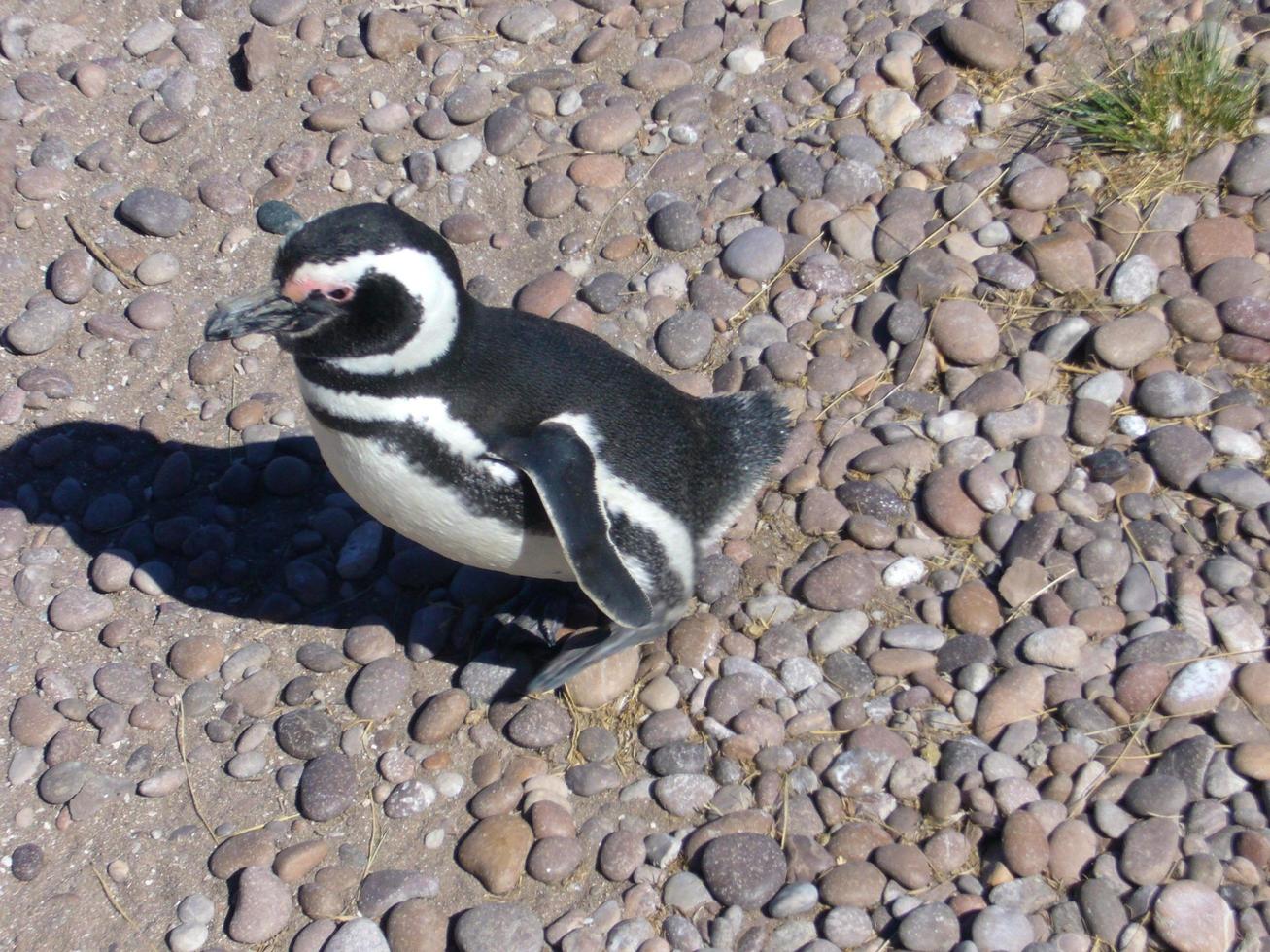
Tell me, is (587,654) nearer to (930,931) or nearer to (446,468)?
(446,468)

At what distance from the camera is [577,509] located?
2.22 metres

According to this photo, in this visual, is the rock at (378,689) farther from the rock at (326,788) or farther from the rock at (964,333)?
the rock at (964,333)

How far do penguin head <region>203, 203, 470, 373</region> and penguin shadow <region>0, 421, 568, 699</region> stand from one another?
758mm

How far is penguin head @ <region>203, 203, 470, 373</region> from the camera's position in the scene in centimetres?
211

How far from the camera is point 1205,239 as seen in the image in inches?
122

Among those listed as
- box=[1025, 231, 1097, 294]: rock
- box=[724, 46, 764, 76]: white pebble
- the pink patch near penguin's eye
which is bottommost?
box=[1025, 231, 1097, 294]: rock

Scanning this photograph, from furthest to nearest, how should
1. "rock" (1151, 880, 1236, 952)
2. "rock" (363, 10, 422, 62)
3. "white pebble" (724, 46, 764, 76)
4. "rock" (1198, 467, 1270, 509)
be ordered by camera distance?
"rock" (363, 10, 422, 62), "white pebble" (724, 46, 764, 76), "rock" (1198, 467, 1270, 509), "rock" (1151, 880, 1236, 952)

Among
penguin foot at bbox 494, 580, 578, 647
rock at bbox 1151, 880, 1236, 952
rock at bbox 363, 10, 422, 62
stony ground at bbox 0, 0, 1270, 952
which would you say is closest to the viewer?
rock at bbox 1151, 880, 1236, 952

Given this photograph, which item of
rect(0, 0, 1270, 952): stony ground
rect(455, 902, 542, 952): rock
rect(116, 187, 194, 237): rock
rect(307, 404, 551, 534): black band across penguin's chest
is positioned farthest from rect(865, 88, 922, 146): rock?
rect(455, 902, 542, 952): rock

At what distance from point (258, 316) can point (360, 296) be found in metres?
0.17

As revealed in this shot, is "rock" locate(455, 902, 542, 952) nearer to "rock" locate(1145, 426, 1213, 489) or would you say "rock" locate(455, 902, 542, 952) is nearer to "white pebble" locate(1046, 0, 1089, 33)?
"rock" locate(1145, 426, 1213, 489)

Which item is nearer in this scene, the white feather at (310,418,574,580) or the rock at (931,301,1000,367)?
the white feather at (310,418,574,580)

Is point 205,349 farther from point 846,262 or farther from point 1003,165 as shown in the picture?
point 1003,165

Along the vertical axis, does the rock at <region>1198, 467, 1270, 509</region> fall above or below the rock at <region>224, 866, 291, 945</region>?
above
